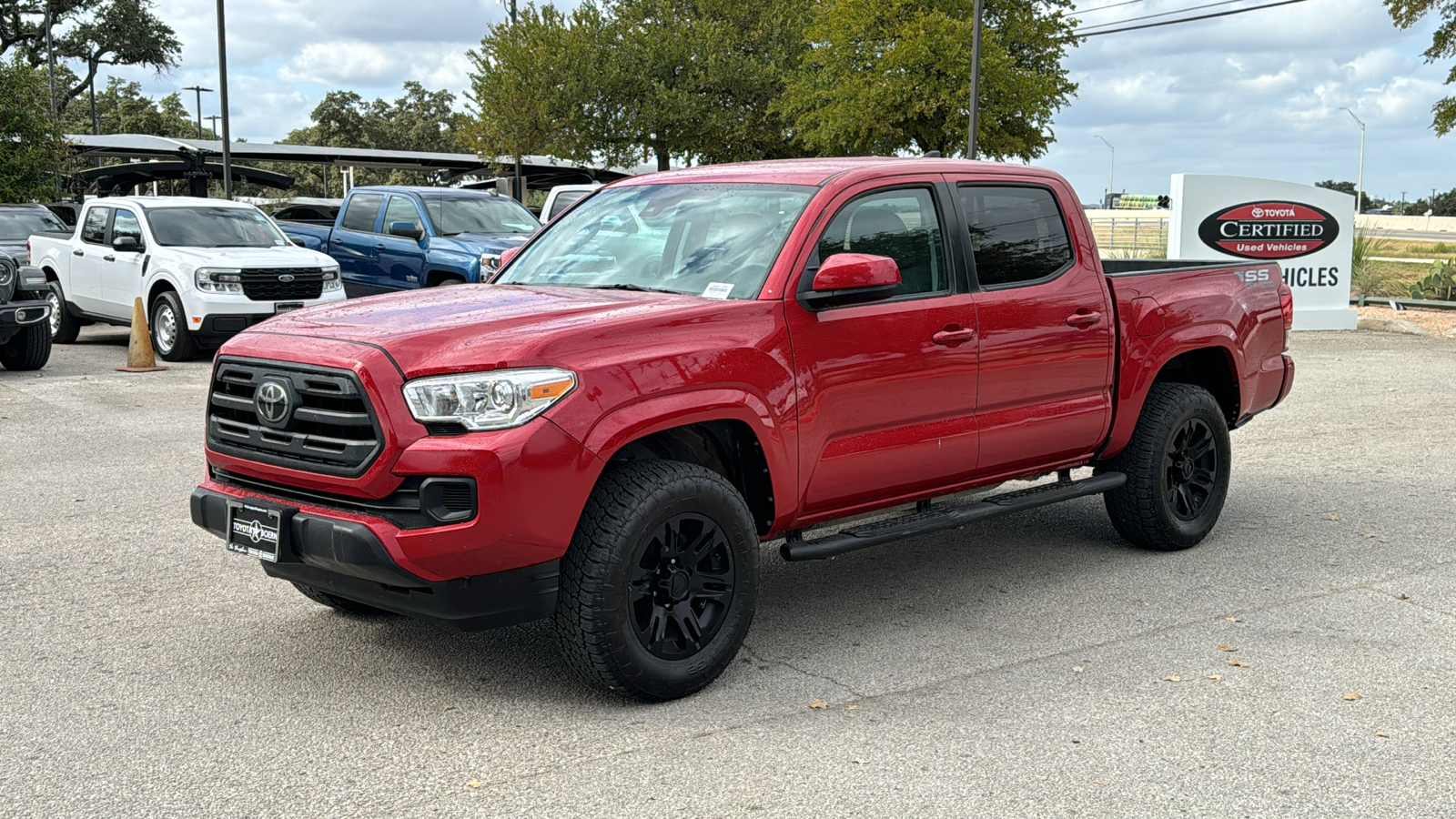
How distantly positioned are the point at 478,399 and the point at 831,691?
5.43ft

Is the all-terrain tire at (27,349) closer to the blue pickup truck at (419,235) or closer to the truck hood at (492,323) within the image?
the blue pickup truck at (419,235)

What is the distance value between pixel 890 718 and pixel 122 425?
8263 millimetres

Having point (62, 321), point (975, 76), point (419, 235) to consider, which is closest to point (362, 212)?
point (419, 235)

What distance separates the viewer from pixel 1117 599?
19.8 feet

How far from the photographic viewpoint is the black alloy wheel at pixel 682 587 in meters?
4.64

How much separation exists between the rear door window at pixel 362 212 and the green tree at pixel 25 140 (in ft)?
46.9

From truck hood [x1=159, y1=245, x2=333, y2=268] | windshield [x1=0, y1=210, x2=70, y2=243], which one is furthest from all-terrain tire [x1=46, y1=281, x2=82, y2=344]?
truck hood [x1=159, y1=245, x2=333, y2=268]

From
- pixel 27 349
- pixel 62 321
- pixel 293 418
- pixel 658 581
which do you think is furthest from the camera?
pixel 62 321

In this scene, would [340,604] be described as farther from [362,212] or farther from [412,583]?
[362,212]

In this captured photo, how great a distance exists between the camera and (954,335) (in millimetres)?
→ 5637

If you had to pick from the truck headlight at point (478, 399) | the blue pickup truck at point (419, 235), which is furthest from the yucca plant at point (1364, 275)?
the truck headlight at point (478, 399)

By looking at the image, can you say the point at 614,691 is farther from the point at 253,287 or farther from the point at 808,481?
the point at 253,287

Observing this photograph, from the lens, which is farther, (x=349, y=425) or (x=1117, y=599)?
(x=1117, y=599)

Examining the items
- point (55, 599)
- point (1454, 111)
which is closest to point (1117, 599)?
point (55, 599)
